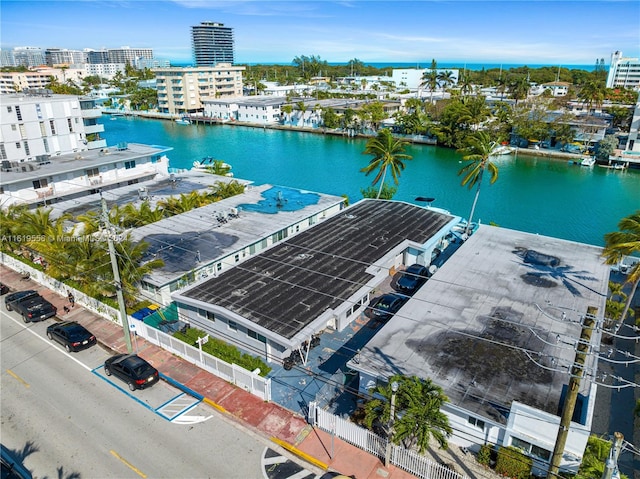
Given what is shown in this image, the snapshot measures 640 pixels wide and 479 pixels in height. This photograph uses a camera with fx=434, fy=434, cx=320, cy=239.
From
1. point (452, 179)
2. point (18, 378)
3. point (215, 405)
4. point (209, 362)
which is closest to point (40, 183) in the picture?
point (18, 378)

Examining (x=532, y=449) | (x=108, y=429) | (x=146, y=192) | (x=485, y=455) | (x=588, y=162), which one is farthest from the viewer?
(x=588, y=162)

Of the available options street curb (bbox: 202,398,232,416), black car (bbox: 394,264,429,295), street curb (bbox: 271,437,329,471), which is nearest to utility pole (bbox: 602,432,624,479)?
street curb (bbox: 271,437,329,471)

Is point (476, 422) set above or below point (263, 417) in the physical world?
above

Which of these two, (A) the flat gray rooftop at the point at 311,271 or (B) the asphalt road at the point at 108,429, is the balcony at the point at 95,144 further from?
(B) the asphalt road at the point at 108,429

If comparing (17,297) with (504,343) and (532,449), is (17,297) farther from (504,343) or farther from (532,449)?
(532,449)

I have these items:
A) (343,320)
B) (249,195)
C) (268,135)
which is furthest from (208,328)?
(268,135)
